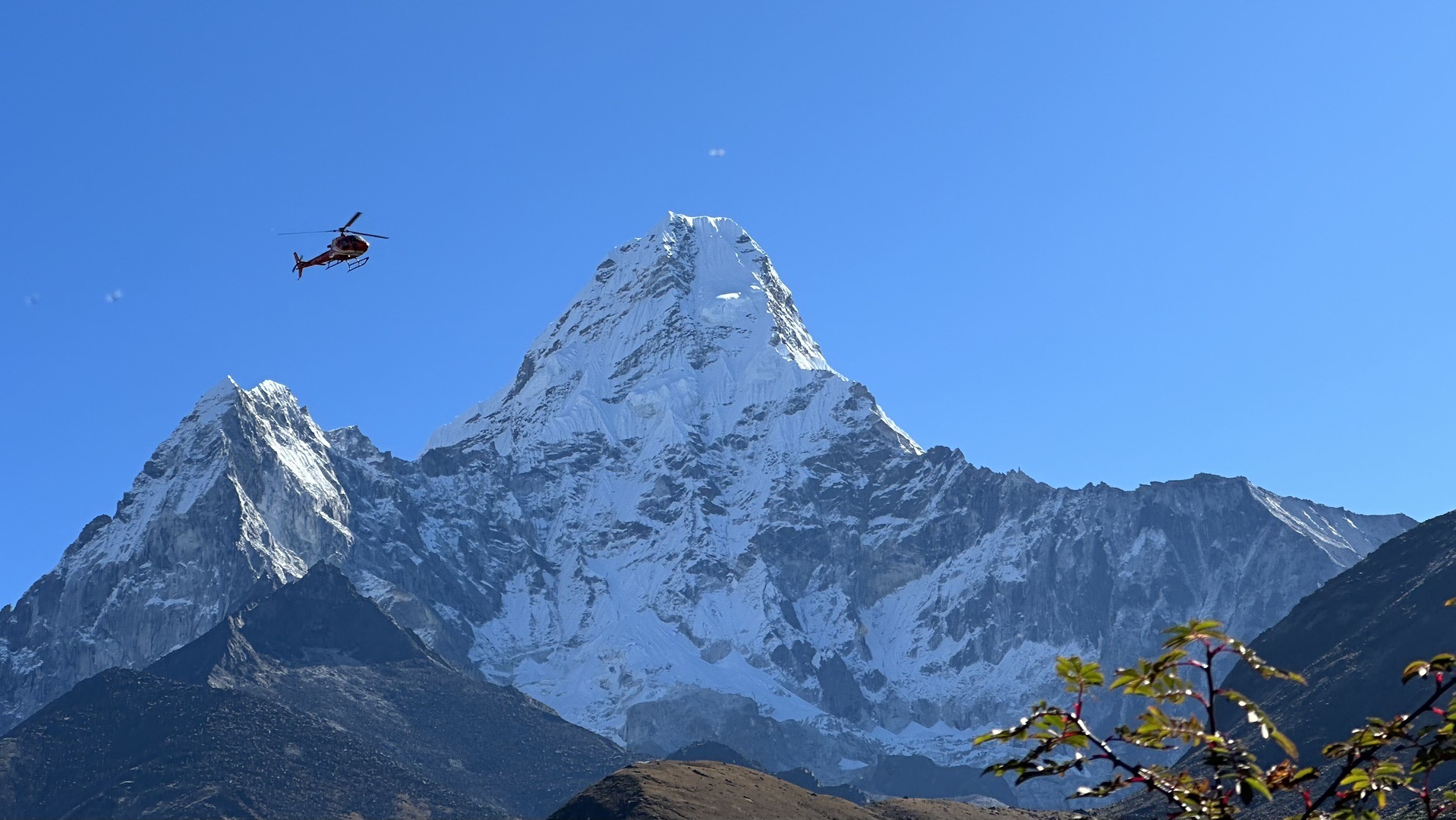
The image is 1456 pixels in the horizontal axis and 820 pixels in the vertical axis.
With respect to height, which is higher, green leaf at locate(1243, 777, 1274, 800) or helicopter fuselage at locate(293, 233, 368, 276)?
helicopter fuselage at locate(293, 233, 368, 276)

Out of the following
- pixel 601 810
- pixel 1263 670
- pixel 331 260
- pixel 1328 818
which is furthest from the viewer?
pixel 601 810

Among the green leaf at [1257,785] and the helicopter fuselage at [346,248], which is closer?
the green leaf at [1257,785]

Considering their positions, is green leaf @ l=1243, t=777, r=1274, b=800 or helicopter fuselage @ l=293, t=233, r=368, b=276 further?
helicopter fuselage @ l=293, t=233, r=368, b=276

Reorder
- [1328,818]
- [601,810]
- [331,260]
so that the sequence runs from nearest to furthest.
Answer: [1328,818] < [331,260] < [601,810]

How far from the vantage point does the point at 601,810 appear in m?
185

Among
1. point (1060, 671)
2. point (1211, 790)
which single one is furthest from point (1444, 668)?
point (1060, 671)

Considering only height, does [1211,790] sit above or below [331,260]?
below

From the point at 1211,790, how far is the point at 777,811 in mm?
183706

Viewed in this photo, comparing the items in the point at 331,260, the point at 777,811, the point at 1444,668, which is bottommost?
the point at 1444,668

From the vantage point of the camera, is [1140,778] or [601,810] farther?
[601,810]

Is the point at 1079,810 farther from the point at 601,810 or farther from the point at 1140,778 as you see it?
the point at 601,810

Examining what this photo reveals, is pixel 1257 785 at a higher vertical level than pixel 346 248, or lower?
lower

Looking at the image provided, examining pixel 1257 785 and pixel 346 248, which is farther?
pixel 346 248

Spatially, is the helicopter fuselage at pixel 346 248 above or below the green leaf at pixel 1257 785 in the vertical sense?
above
